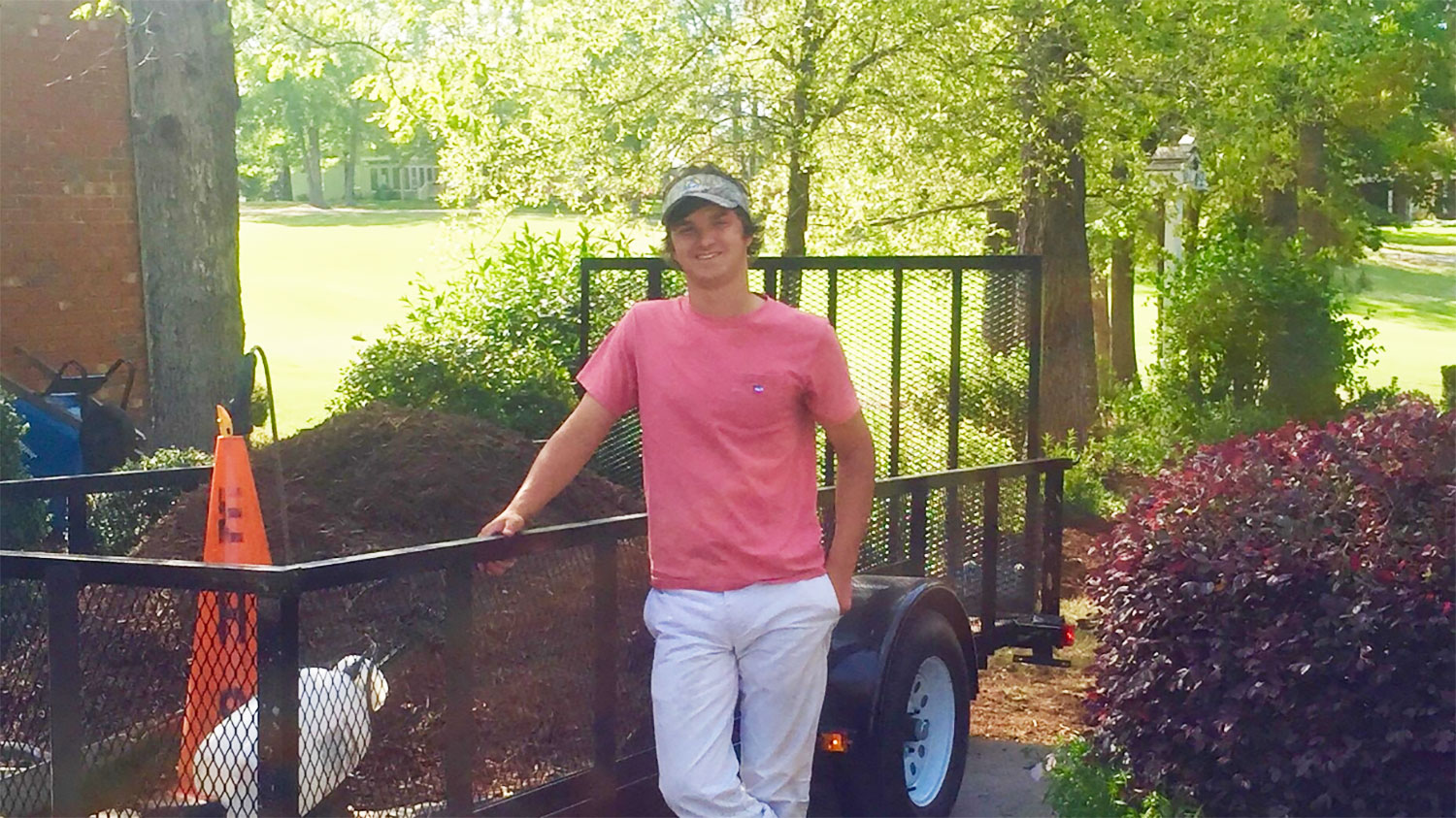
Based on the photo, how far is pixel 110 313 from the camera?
14.3 m

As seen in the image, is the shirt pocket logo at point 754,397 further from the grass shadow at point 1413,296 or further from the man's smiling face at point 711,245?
the grass shadow at point 1413,296

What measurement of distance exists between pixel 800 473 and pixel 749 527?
21cm

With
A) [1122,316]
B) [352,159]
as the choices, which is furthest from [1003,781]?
[352,159]

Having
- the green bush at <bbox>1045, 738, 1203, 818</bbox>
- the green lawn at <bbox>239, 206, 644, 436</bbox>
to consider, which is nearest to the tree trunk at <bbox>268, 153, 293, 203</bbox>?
the green lawn at <bbox>239, 206, 644, 436</bbox>

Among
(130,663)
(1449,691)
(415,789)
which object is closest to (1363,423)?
(1449,691)

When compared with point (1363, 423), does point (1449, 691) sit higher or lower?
lower

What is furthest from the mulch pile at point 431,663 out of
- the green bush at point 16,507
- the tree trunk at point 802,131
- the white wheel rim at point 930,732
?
the tree trunk at point 802,131

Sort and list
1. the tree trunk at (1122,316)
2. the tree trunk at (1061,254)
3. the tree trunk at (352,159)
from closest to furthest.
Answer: the tree trunk at (1061,254), the tree trunk at (1122,316), the tree trunk at (352,159)

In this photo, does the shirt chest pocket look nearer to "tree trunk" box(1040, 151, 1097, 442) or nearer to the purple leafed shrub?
the purple leafed shrub

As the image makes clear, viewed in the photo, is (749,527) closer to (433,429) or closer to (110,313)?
(433,429)

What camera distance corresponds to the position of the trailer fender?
513 cm

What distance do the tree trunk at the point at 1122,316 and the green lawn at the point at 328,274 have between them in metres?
7.56

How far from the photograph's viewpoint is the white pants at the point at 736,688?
3947mm

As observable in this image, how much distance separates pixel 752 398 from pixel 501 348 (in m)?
6.80
